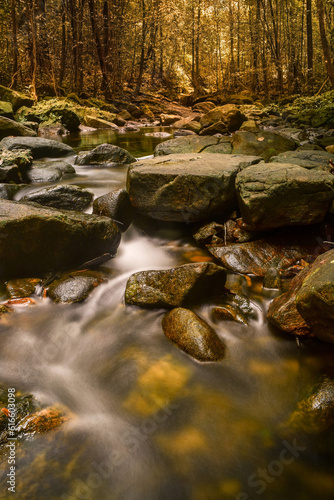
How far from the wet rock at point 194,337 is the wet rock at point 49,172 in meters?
5.32

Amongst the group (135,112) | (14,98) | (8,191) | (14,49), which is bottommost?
(8,191)

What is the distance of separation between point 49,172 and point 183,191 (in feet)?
13.0

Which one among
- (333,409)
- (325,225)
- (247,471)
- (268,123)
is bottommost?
(247,471)

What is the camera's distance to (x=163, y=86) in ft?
107

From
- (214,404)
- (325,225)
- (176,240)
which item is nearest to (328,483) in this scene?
(214,404)

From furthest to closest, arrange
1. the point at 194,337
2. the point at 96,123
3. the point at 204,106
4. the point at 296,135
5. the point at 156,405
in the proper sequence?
the point at 204,106
the point at 96,123
the point at 296,135
the point at 194,337
the point at 156,405

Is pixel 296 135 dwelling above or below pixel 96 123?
below

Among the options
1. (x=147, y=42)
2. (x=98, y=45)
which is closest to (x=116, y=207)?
(x=98, y=45)

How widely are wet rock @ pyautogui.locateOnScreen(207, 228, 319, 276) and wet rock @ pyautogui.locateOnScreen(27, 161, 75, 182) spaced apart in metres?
4.58

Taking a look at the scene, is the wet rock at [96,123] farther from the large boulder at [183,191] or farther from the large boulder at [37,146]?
the large boulder at [183,191]

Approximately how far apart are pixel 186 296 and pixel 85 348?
1.22 meters

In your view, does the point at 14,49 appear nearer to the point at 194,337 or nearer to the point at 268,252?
the point at 268,252

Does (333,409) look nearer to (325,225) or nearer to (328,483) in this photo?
(328,483)

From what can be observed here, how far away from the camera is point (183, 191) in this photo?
4.76m
